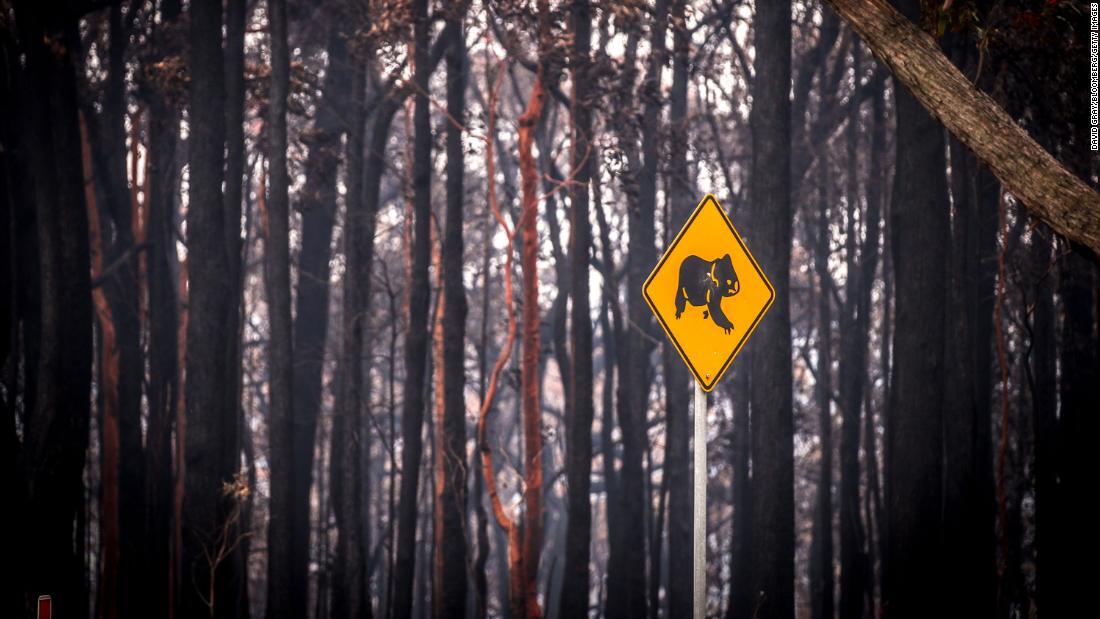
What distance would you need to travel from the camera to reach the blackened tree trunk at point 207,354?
1569cm

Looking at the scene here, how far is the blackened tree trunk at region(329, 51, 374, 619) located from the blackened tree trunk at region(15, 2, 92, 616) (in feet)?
14.1

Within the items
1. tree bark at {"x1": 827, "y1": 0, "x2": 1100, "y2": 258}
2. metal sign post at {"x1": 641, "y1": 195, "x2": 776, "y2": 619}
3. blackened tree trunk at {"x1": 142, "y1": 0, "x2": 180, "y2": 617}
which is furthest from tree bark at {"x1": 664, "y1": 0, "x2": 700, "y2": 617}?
metal sign post at {"x1": 641, "y1": 195, "x2": 776, "y2": 619}

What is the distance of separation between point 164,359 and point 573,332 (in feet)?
23.3

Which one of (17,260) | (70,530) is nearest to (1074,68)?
(70,530)

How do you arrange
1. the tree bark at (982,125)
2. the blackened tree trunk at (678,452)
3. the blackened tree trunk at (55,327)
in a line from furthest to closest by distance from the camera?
the blackened tree trunk at (678,452) → the blackened tree trunk at (55,327) → the tree bark at (982,125)

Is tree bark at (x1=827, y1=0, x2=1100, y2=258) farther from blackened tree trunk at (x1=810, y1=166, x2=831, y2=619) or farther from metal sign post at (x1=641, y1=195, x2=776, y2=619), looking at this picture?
blackened tree trunk at (x1=810, y1=166, x2=831, y2=619)

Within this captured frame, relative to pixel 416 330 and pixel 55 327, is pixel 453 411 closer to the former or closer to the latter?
pixel 416 330

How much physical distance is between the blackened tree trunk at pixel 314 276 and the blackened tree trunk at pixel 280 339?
392cm

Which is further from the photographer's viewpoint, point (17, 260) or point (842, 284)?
point (842, 284)

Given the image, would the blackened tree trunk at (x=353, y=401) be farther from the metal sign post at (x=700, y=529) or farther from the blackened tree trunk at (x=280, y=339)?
the metal sign post at (x=700, y=529)

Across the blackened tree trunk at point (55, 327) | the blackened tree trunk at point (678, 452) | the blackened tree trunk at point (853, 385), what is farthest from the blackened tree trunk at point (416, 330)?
the blackened tree trunk at point (853, 385)

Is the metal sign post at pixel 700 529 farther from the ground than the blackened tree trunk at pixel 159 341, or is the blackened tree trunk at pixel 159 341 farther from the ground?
the blackened tree trunk at pixel 159 341

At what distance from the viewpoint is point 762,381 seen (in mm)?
15664

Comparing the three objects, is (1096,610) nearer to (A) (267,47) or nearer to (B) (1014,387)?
(B) (1014,387)
